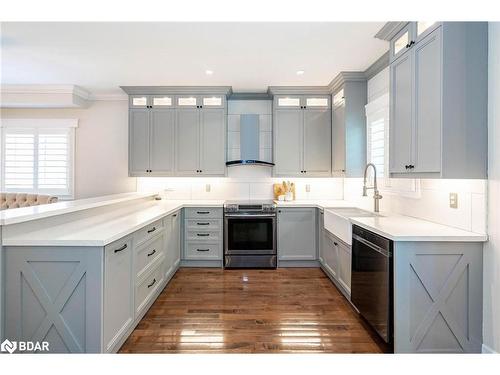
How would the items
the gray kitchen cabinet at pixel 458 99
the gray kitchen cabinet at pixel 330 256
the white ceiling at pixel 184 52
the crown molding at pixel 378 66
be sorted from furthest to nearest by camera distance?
1. the gray kitchen cabinet at pixel 330 256
2. the crown molding at pixel 378 66
3. the white ceiling at pixel 184 52
4. the gray kitchen cabinet at pixel 458 99

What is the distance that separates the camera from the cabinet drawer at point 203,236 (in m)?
4.01

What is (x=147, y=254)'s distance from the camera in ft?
8.67

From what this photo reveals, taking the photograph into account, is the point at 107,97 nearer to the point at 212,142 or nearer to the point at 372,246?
the point at 212,142

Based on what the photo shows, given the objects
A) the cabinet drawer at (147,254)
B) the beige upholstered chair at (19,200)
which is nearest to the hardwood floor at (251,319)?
the cabinet drawer at (147,254)

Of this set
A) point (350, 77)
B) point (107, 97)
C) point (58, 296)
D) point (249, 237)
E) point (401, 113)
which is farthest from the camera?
point (107, 97)

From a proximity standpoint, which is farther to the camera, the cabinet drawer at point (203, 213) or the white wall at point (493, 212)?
the cabinet drawer at point (203, 213)

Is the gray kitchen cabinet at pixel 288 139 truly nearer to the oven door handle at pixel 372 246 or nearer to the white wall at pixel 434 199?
the white wall at pixel 434 199

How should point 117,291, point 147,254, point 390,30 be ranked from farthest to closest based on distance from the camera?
point 147,254 < point 390,30 < point 117,291

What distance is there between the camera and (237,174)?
466 centimetres

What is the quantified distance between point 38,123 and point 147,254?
3664 millimetres

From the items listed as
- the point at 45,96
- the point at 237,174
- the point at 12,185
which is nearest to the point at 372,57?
the point at 237,174

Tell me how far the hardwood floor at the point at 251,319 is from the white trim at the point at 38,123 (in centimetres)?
321

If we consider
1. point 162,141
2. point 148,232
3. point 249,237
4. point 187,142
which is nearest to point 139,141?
point 162,141

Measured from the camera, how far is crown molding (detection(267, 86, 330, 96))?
13.8ft
